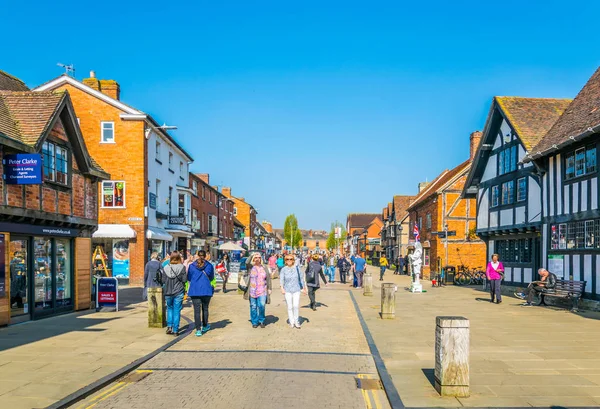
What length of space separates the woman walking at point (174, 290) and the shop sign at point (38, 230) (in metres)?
3.83

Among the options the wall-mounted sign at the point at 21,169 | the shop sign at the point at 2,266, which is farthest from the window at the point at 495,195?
the shop sign at the point at 2,266

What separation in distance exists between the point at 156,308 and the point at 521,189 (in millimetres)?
16138

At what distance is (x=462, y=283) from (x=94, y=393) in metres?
26.0

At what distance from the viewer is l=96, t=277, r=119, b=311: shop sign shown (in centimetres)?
1511

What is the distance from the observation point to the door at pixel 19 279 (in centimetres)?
Result: 1241

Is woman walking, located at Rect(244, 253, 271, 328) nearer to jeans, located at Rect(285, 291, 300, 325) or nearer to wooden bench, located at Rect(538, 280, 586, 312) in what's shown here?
jeans, located at Rect(285, 291, 300, 325)

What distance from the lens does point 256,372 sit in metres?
7.95

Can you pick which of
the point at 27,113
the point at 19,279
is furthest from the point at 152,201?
the point at 19,279

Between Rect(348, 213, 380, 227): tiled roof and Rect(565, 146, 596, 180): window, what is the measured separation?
10209 centimetres

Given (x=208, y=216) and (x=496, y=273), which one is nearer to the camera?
(x=496, y=273)

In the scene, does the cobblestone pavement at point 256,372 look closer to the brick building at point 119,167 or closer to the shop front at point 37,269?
the shop front at point 37,269

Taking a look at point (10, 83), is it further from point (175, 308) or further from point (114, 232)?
point (114, 232)

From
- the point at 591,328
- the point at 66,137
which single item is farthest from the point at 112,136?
the point at 591,328

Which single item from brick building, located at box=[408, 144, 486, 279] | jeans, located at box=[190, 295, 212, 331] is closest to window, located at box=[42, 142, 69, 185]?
jeans, located at box=[190, 295, 212, 331]
